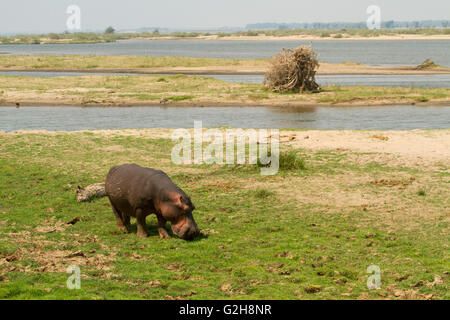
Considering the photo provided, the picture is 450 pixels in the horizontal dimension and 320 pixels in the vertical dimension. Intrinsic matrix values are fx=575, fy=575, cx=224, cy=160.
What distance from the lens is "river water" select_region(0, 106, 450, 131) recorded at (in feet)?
98.0

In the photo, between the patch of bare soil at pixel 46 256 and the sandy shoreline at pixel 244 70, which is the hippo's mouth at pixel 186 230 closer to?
the patch of bare soil at pixel 46 256

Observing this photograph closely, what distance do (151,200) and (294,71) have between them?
3295 cm

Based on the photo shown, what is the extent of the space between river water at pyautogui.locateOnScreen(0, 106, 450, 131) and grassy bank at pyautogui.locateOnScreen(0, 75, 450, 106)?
6.36 feet

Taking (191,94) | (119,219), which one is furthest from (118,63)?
(119,219)

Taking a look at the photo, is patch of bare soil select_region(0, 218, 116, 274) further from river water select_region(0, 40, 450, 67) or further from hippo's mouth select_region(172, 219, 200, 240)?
river water select_region(0, 40, 450, 67)

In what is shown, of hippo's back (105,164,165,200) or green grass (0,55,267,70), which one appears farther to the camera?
green grass (0,55,267,70)

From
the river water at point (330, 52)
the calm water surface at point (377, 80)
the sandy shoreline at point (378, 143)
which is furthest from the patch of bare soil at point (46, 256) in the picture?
the river water at point (330, 52)

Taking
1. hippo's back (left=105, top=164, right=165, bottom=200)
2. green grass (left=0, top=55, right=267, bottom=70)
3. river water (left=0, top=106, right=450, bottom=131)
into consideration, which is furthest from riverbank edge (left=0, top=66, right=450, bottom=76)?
hippo's back (left=105, top=164, right=165, bottom=200)

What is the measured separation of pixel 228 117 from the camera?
33.6m

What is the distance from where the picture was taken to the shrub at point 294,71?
42.1 m

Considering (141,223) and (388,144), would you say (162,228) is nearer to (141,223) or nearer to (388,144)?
(141,223)

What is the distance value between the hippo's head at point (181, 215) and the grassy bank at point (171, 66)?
166ft
